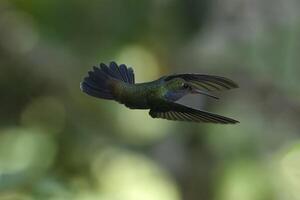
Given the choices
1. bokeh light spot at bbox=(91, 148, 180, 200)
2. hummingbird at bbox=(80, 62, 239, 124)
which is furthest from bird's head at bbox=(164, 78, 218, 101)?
bokeh light spot at bbox=(91, 148, 180, 200)

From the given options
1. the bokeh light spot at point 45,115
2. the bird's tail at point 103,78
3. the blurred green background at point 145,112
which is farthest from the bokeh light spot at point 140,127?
the bird's tail at point 103,78

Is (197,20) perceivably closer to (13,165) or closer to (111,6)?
(111,6)

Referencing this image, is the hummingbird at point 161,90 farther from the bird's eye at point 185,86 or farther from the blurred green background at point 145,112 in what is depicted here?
the blurred green background at point 145,112

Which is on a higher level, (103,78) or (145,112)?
(145,112)

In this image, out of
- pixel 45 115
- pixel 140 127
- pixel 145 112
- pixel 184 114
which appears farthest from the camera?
pixel 140 127

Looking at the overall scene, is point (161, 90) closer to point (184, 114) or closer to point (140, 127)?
point (184, 114)

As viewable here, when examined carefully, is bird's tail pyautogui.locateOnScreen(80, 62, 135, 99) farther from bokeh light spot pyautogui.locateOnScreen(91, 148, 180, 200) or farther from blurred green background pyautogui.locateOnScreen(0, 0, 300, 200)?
bokeh light spot pyautogui.locateOnScreen(91, 148, 180, 200)

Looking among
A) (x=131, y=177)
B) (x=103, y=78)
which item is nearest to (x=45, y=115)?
(x=131, y=177)
